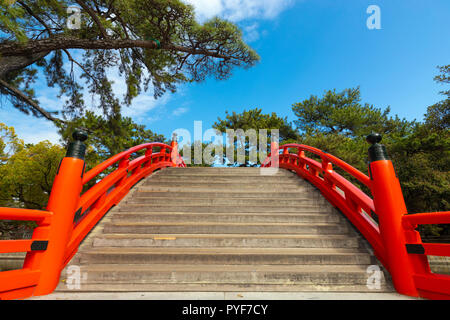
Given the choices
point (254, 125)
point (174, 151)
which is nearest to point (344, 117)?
point (254, 125)

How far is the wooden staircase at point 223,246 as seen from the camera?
8.32 ft

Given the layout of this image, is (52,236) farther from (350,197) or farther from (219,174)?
(219,174)

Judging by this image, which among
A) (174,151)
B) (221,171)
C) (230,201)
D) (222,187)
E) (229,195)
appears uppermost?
(174,151)

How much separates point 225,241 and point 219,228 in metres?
0.35

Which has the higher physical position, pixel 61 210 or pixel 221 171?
pixel 221 171

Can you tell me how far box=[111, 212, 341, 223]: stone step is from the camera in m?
3.79

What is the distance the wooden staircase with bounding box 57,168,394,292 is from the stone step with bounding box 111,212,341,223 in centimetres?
2

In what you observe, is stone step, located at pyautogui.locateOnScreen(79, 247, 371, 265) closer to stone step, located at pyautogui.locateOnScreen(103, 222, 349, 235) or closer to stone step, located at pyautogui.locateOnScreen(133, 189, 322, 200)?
stone step, located at pyautogui.locateOnScreen(103, 222, 349, 235)

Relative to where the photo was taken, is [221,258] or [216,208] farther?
[216,208]

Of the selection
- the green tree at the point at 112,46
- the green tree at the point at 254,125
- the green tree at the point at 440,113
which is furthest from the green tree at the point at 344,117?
the green tree at the point at 112,46

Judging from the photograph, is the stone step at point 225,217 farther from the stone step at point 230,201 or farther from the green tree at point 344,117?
the green tree at point 344,117

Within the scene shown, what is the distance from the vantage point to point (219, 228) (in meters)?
3.50
